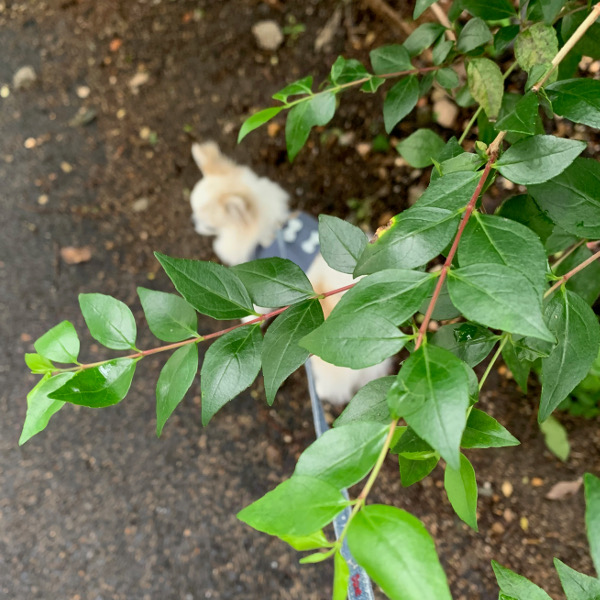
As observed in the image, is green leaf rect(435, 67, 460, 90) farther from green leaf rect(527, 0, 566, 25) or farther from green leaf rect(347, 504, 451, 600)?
green leaf rect(347, 504, 451, 600)

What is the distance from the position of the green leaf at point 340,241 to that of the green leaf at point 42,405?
0.28 metres

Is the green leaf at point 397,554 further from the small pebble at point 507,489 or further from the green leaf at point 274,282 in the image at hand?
the small pebble at point 507,489

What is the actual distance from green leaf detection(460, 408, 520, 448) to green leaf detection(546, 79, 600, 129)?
0.26 meters

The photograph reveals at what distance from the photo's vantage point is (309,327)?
0.48 m

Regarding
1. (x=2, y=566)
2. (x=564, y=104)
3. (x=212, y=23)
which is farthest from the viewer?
(x=212, y=23)

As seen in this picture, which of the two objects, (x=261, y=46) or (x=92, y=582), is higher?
(x=261, y=46)

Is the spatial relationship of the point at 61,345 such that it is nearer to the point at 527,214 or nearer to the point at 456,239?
the point at 456,239

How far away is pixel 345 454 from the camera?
32 centimetres

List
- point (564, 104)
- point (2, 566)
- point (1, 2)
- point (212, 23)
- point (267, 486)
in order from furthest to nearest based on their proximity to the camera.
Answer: point (1, 2) < point (212, 23) < point (2, 566) < point (267, 486) < point (564, 104)

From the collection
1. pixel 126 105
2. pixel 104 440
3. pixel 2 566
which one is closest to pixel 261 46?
pixel 126 105

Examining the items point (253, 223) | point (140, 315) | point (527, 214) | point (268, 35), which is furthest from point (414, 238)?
point (268, 35)

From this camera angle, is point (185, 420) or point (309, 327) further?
point (185, 420)

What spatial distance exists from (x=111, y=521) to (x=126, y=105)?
1.33 m

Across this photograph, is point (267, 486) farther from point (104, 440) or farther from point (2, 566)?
point (2, 566)
